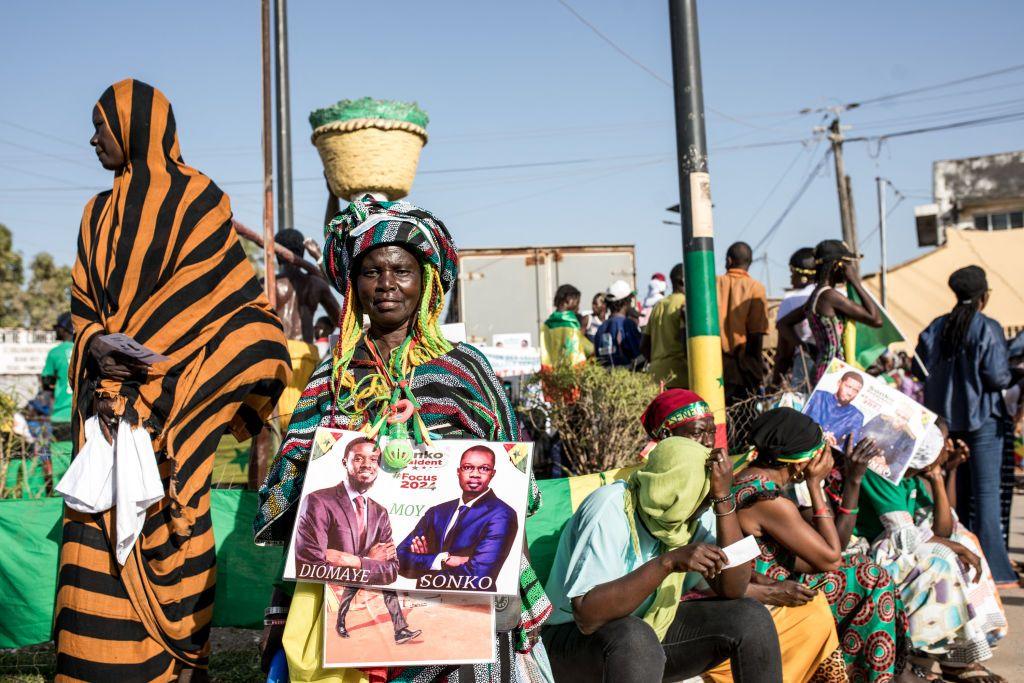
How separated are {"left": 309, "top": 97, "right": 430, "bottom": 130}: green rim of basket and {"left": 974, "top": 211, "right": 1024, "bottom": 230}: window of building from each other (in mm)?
32501

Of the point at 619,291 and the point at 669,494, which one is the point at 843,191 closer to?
the point at 619,291

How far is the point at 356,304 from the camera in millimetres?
2727

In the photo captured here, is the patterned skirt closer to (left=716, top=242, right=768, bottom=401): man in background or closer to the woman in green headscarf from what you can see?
the woman in green headscarf

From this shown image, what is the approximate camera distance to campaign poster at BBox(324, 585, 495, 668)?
93.0 inches

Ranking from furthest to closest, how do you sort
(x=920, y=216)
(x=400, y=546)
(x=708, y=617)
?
(x=920, y=216) < (x=708, y=617) < (x=400, y=546)

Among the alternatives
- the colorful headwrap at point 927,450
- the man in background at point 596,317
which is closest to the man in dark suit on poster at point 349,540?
the colorful headwrap at point 927,450

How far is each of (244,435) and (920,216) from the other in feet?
103

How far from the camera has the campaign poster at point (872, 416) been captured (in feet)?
15.6

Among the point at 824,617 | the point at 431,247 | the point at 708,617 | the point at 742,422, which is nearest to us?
the point at 431,247

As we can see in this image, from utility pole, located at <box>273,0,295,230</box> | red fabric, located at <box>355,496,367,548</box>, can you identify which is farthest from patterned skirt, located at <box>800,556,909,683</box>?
utility pole, located at <box>273,0,295,230</box>

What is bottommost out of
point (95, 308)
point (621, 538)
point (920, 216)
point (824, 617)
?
point (824, 617)

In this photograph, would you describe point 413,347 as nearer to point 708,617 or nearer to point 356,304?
point 356,304

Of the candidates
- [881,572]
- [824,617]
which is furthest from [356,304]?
[881,572]

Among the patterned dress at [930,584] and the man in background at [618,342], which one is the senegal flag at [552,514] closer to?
the patterned dress at [930,584]
